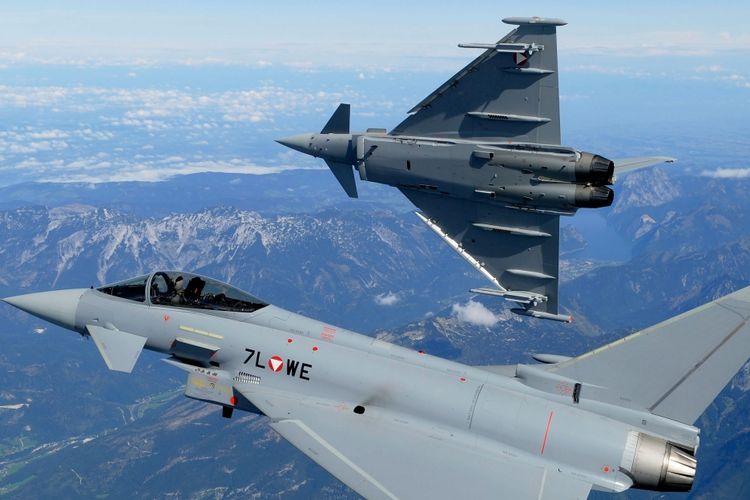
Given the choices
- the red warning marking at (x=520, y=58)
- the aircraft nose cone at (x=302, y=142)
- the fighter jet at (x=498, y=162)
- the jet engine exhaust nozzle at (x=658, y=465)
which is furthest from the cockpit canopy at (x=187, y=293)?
the red warning marking at (x=520, y=58)

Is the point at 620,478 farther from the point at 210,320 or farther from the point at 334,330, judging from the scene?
the point at 210,320

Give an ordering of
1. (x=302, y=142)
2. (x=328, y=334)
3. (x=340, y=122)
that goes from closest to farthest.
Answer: (x=328, y=334)
(x=340, y=122)
(x=302, y=142)

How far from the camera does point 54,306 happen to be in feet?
78.1

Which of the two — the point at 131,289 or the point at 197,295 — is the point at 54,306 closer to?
the point at 131,289

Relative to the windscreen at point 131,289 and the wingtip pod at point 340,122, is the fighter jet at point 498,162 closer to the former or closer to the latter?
the wingtip pod at point 340,122

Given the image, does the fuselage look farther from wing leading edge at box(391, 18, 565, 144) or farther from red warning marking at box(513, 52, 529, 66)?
red warning marking at box(513, 52, 529, 66)

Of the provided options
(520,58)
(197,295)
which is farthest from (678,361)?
(197,295)

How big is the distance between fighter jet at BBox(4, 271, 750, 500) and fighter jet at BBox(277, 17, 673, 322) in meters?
8.43

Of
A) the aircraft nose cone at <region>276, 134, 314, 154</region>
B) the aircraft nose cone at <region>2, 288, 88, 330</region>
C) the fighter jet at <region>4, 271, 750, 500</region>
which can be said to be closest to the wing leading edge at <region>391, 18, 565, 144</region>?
the aircraft nose cone at <region>276, 134, 314, 154</region>

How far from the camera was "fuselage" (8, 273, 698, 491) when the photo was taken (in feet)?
66.2

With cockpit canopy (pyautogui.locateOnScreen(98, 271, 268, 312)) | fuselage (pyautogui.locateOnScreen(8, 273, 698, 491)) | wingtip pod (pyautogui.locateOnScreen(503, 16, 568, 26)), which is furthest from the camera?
wingtip pod (pyautogui.locateOnScreen(503, 16, 568, 26))

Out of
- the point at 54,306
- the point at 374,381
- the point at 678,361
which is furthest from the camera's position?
the point at 54,306

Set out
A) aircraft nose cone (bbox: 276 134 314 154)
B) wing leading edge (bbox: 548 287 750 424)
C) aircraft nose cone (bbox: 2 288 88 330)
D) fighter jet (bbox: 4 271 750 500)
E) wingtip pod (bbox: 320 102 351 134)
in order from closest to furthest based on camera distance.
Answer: fighter jet (bbox: 4 271 750 500), wing leading edge (bbox: 548 287 750 424), aircraft nose cone (bbox: 2 288 88 330), wingtip pod (bbox: 320 102 351 134), aircraft nose cone (bbox: 276 134 314 154)

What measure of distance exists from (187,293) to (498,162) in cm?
1486
